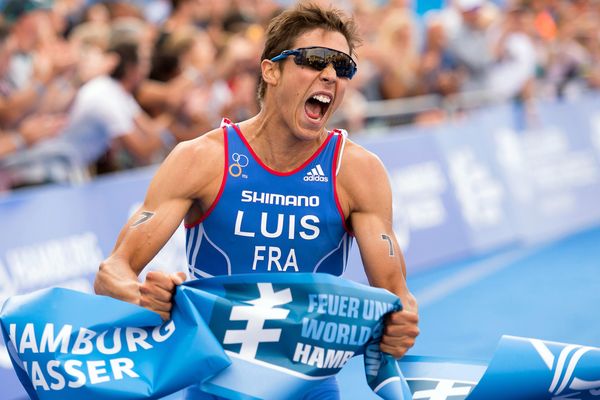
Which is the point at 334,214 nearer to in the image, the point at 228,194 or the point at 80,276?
the point at 228,194

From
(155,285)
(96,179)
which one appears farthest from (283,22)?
(96,179)

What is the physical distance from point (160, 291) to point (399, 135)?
797 centimetres

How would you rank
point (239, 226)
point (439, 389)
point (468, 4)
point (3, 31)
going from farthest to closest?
1. point (468, 4)
2. point (3, 31)
3. point (239, 226)
4. point (439, 389)

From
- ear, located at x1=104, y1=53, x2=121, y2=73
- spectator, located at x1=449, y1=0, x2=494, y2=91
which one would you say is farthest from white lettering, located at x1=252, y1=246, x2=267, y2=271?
spectator, located at x1=449, y1=0, x2=494, y2=91

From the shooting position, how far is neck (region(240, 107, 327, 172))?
4.59 metres

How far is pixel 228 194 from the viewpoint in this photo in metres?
4.50

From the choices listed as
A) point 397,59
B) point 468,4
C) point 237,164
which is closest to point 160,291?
point 237,164

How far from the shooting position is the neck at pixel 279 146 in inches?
181

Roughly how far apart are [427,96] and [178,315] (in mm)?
9834

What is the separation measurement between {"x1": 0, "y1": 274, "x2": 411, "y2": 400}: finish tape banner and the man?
7.5 inches

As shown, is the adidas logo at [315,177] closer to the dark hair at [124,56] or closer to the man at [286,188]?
the man at [286,188]

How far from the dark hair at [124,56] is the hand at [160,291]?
15.8 feet

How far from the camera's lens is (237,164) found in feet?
14.9

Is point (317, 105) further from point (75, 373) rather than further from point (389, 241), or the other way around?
point (75, 373)
